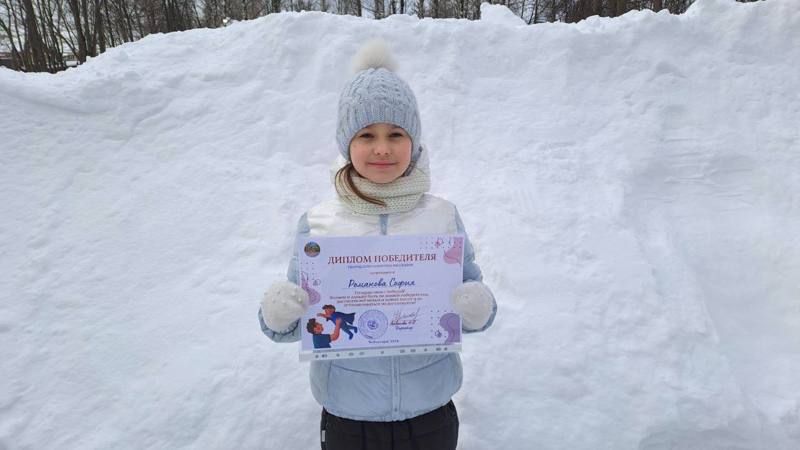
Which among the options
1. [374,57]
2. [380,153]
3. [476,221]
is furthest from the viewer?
[476,221]

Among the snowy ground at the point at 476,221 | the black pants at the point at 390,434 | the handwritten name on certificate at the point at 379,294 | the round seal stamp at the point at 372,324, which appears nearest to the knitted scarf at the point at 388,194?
the handwritten name on certificate at the point at 379,294

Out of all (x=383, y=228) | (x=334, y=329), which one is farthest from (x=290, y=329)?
(x=383, y=228)

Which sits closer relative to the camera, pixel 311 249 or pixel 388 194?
pixel 311 249

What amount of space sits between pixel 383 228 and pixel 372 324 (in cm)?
30

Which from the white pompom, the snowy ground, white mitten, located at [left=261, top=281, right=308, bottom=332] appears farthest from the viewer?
the snowy ground

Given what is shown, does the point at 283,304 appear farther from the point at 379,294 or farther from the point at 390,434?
the point at 390,434

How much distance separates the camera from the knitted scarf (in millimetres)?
1542

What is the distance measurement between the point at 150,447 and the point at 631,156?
12.1 feet

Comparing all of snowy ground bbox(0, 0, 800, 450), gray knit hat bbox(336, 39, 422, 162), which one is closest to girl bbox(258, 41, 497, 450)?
gray knit hat bbox(336, 39, 422, 162)

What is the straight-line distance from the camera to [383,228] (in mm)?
1580

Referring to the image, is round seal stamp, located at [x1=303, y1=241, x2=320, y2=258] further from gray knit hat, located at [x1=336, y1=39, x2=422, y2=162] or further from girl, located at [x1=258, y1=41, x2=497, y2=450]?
gray knit hat, located at [x1=336, y1=39, x2=422, y2=162]

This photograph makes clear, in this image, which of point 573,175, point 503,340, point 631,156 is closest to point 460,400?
point 503,340

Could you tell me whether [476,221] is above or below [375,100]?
below

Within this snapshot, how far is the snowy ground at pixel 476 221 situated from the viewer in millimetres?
2498
